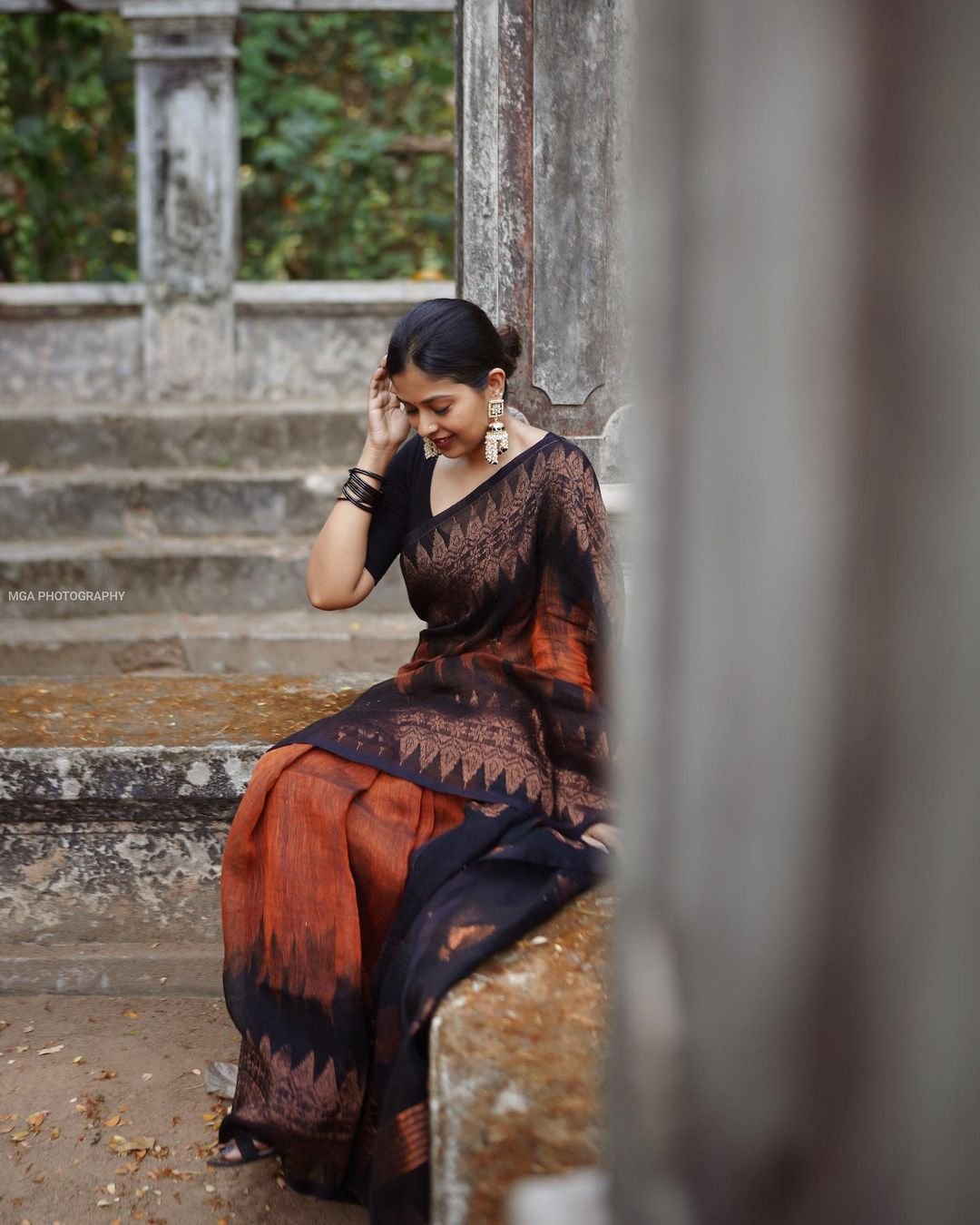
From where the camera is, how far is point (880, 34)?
520mm

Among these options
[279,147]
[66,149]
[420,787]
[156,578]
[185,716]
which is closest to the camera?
[420,787]

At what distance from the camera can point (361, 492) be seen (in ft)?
8.73

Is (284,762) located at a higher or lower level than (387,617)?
higher

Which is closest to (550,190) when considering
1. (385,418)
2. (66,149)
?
(385,418)

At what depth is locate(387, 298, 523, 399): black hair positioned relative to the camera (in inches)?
95.7

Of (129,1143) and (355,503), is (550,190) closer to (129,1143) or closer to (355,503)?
(355,503)

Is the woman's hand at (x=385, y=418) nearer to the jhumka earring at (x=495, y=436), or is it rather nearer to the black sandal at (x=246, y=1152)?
the jhumka earring at (x=495, y=436)

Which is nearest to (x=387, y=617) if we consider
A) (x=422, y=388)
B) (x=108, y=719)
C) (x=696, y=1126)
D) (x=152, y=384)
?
(x=152, y=384)

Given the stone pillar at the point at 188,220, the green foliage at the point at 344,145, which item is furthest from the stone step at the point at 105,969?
the green foliage at the point at 344,145

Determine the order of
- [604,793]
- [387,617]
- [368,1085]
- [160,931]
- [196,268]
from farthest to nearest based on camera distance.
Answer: [196,268], [387,617], [160,931], [604,793], [368,1085]

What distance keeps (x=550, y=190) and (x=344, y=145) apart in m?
5.37

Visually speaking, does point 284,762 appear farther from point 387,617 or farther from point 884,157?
point 387,617

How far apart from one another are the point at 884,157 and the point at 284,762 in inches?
76.2

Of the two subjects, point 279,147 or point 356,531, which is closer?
point 356,531
